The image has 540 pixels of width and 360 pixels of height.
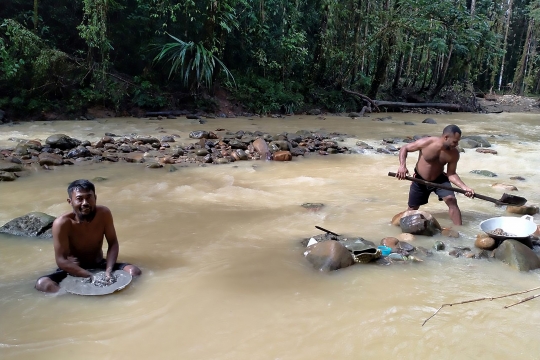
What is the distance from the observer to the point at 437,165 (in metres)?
4.32

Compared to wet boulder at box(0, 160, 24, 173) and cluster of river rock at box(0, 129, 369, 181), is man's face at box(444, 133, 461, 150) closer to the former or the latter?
cluster of river rock at box(0, 129, 369, 181)

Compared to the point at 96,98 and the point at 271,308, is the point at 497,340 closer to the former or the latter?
the point at 271,308

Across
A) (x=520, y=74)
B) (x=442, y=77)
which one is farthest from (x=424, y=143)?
(x=520, y=74)

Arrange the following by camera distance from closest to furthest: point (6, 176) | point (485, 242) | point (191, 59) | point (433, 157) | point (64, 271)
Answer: point (64, 271) < point (485, 242) < point (433, 157) < point (6, 176) < point (191, 59)

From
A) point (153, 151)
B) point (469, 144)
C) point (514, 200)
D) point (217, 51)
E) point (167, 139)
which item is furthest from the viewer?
point (217, 51)

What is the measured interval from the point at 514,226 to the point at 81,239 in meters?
3.28

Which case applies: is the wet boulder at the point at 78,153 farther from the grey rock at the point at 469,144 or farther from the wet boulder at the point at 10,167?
the grey rock at the point at 469,144

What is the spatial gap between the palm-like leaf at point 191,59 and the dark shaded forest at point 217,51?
1.7 inches

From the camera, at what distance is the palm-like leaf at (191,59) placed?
12.2m

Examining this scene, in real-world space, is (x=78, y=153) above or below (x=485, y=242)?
below

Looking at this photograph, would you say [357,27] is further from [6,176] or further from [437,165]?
[6,176]

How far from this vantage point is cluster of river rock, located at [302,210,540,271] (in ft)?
10.2

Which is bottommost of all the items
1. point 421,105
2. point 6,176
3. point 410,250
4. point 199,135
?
point 6,176

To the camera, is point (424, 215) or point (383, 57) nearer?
point (424, 215)
